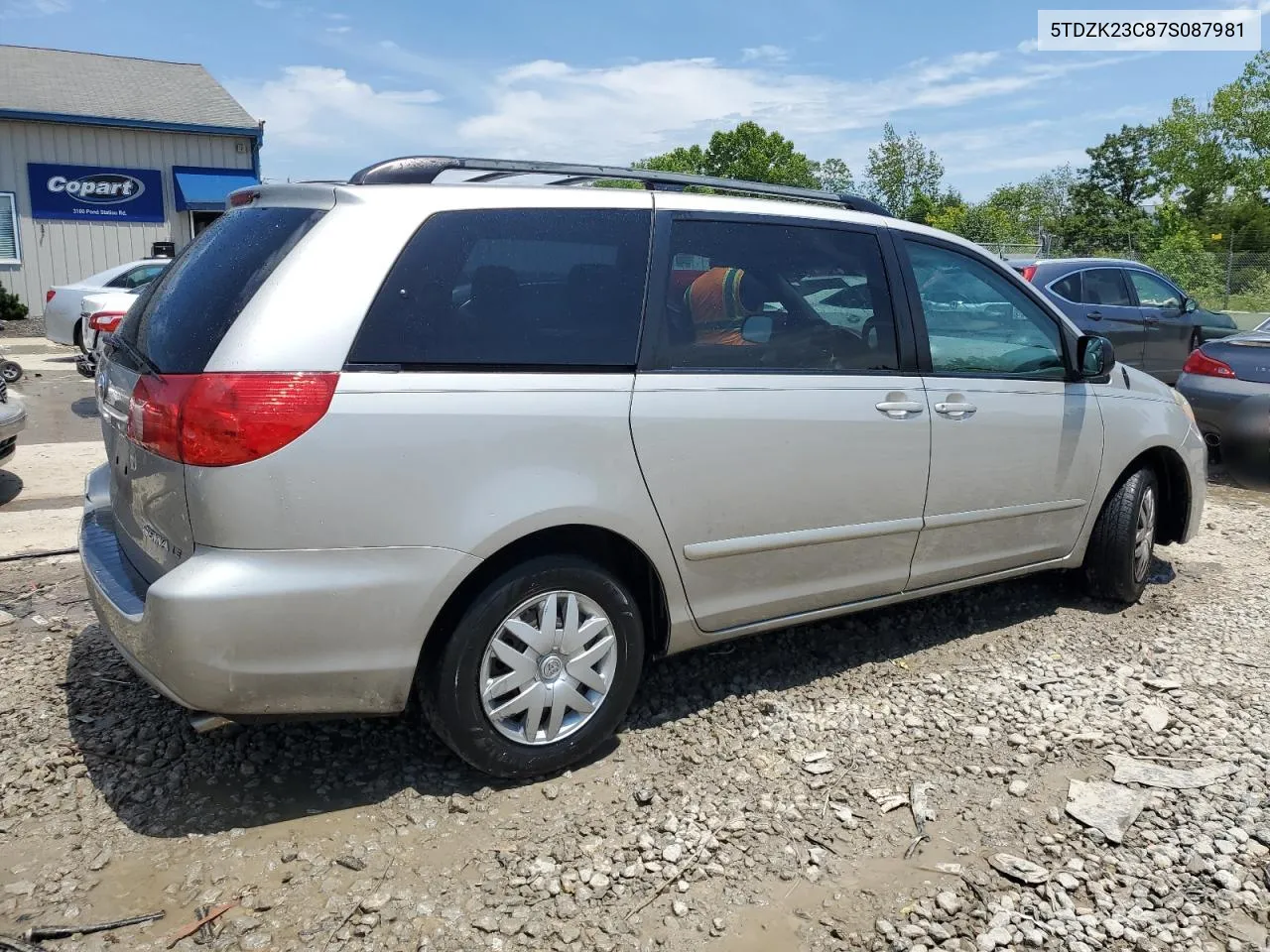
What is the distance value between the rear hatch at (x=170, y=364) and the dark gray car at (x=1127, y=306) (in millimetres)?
9382

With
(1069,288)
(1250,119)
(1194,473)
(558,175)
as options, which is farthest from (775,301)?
(1250,119)

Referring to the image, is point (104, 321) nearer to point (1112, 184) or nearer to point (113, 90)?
point (113, 90)

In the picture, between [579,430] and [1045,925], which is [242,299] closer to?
[579,430]

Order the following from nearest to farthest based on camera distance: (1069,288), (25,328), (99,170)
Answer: (1069,288) → (25,328) → (99,170)

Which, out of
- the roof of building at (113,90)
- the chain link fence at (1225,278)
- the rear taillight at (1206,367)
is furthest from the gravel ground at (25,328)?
the chain link fence at (1225,278)

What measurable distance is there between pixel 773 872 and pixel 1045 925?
697 mm

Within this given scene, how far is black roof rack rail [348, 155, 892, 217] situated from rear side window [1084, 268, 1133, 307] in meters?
→ 7.94

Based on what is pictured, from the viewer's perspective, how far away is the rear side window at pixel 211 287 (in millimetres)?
2846

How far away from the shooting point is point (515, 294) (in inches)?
124

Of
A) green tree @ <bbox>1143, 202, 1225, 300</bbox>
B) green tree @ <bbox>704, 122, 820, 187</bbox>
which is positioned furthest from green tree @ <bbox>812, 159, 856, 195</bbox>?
green tree @ <bbox>1143, 202, 1225, 300</bbox>

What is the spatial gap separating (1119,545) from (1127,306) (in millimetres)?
7512

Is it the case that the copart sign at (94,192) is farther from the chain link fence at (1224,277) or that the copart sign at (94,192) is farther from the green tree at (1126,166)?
the green tree at (1126,166)

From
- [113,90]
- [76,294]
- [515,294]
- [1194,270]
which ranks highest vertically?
[113,90]

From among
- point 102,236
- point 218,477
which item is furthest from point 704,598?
point 102,236
